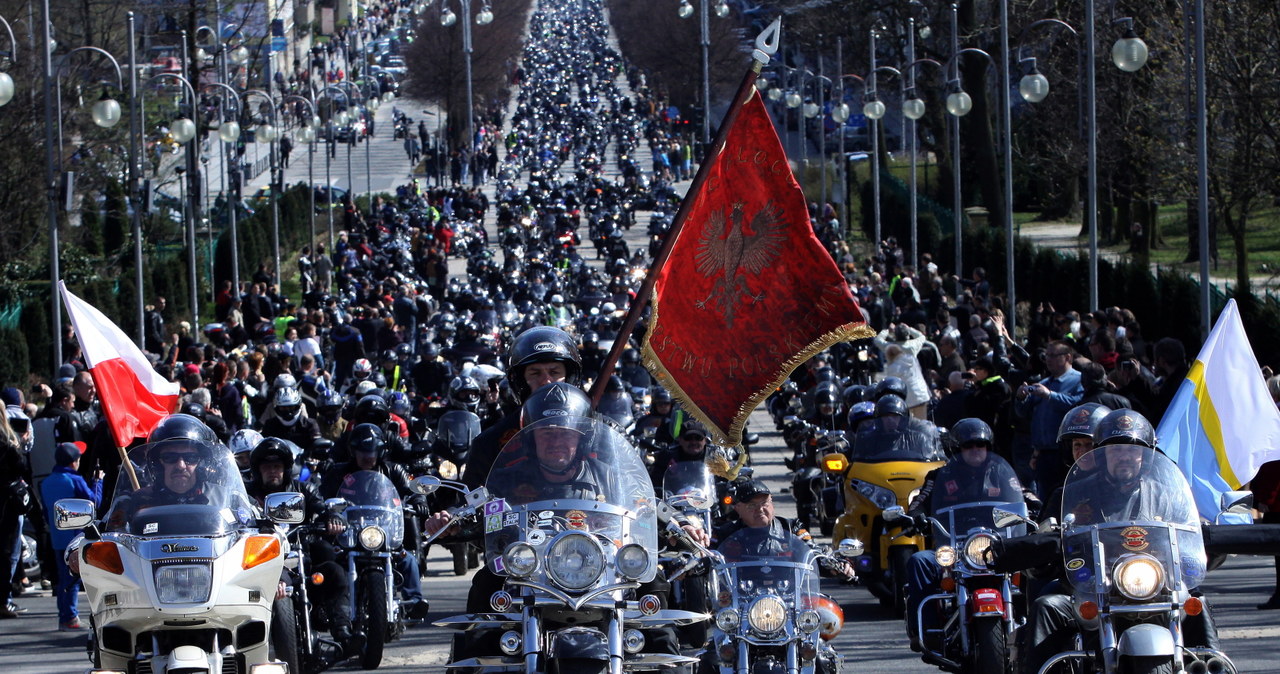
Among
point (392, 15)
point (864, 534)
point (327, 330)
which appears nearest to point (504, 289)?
point (327, 330)

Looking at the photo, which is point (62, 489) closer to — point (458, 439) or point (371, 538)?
point (371, 538)

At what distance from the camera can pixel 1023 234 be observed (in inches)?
2152

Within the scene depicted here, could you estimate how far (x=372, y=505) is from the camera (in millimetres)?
12570

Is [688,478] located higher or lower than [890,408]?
lower

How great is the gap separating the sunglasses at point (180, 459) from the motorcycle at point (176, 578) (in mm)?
35

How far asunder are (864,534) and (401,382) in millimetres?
11615

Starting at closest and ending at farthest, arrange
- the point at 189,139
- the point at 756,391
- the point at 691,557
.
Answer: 1. the point at 691,557
2. the point at 756,391
3. the point at 189,139

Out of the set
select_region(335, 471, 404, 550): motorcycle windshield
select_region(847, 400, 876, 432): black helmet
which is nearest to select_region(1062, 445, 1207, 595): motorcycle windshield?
select_region(335, 471, 404, 550): motorcycle windshield

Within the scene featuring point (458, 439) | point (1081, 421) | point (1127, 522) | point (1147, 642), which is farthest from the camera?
point (458, 439)

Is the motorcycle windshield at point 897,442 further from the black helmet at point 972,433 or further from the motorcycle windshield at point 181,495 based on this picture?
the motorcycle windshield at point 181,495

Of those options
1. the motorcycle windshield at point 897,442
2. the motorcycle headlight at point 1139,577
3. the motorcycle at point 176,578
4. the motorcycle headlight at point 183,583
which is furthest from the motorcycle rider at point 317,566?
the motorcycle headlight at point 1139,577

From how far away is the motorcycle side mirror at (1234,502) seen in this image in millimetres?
8906

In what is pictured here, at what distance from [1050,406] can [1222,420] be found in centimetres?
530

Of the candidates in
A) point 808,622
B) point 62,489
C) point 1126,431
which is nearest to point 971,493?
point 808,622
